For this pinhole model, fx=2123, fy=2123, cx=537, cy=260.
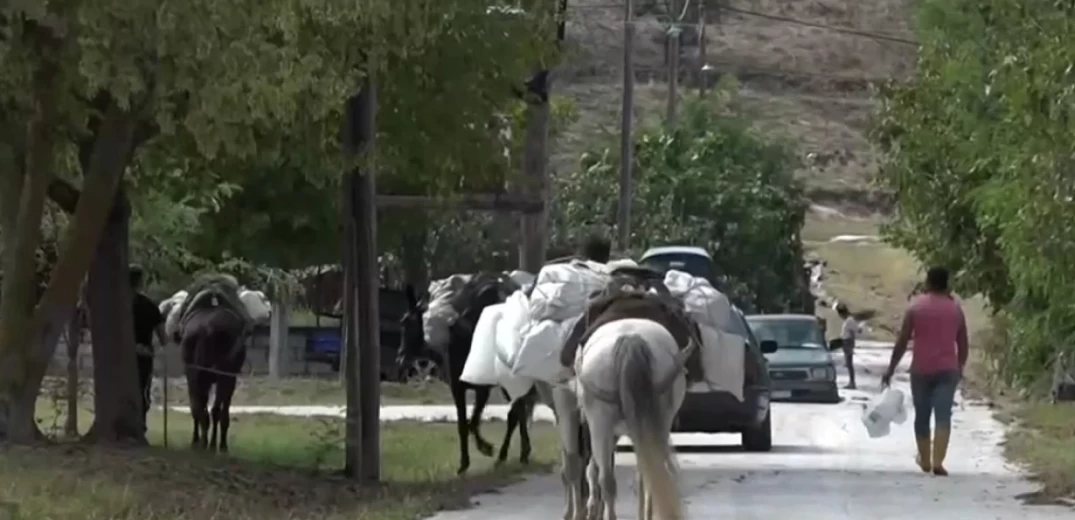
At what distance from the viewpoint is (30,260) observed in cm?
1666

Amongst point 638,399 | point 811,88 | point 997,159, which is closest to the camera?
point 638,399

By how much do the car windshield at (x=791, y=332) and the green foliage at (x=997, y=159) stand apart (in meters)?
2.34

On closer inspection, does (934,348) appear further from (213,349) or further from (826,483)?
(213,349)

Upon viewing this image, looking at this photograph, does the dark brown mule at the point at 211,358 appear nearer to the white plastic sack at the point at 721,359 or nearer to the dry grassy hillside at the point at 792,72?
the white plastic sack at the point at 721,359

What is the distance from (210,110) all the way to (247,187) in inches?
601

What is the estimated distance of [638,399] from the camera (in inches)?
501

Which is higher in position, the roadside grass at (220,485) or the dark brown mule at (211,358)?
the dark brown mule at (211,358)

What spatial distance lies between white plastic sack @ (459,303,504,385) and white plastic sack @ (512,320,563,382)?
1.92 meters

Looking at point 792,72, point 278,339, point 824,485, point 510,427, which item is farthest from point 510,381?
point 792,72

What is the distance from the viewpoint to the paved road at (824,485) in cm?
1554

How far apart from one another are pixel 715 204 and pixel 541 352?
39.5 meters

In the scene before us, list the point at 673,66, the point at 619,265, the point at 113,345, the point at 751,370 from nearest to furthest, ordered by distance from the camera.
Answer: the point at 619,265, the point at 113,345, the point at 751,370, the point at 673,66


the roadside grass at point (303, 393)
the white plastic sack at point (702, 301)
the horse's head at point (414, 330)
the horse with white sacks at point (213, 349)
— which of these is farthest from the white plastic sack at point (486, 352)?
the roadside grass at point (303, 393)

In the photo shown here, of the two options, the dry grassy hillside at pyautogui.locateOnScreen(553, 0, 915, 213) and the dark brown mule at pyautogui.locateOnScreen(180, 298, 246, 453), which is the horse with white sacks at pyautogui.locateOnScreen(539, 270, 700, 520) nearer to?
the dark brown mule at pyautogui.locateOnScreen(180, 298, 246, 453)
